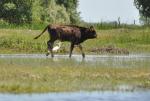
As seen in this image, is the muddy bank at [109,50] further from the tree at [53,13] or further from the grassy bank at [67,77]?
the tree at [53,13]

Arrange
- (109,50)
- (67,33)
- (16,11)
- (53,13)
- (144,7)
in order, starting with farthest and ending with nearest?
(144,7), (53,13), (16,11), (109,50), (67,33)

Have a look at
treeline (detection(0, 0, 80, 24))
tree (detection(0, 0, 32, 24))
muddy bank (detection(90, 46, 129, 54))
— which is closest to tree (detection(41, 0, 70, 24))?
treeline (detection(0, 0, 80, 24))

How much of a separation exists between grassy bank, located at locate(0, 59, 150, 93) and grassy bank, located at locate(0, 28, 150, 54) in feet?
50.4

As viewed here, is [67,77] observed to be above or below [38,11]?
below

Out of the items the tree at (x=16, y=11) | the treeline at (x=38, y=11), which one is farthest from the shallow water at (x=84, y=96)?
the tree at (x=16, y=11)

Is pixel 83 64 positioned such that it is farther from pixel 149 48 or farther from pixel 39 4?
pixel 39 4

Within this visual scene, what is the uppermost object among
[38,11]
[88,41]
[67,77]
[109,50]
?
[38,11]

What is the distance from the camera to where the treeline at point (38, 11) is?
253 ft

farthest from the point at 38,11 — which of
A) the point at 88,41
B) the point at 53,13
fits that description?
the point at 88,41

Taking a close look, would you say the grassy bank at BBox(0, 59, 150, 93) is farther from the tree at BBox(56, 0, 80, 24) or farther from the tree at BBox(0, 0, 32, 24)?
the tree at BBox(56, 0, 80, 24)

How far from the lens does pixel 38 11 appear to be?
274ft

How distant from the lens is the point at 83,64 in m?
35.4

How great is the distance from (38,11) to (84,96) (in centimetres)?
6010

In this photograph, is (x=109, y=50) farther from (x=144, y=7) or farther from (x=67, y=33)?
(x=144, y=7)
